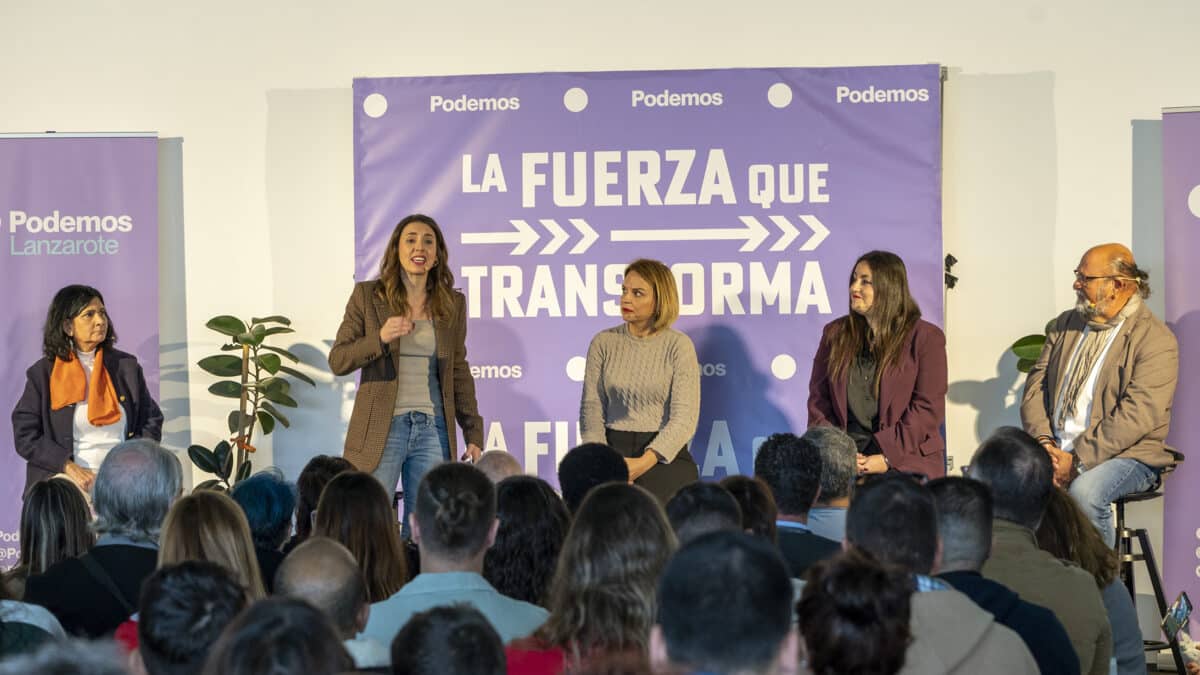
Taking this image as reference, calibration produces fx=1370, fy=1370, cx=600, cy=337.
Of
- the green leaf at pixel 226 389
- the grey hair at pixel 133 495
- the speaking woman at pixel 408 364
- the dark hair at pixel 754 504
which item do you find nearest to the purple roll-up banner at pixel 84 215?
the green leaf at pixel 226 389

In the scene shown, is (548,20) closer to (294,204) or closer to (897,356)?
(294,204)

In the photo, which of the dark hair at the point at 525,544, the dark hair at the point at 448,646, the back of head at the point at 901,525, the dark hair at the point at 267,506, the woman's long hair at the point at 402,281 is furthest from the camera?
the woman's long hair at the point at 402,281

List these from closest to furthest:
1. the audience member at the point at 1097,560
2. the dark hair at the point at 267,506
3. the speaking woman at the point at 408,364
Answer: the audience member at the point at 1097,560, the dark hair at the point at 267,506, the speaking woman at the point at 408,364

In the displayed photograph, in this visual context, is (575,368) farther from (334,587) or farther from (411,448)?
(334,587)

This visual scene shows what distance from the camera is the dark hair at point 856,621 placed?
1945 mm

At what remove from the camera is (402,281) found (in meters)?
5.52

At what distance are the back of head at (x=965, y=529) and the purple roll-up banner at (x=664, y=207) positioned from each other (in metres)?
3.55

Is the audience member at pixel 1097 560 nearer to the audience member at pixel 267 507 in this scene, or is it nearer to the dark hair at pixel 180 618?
the audience member at pixel 267 507

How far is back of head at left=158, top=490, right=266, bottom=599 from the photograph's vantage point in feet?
Result: 9.47

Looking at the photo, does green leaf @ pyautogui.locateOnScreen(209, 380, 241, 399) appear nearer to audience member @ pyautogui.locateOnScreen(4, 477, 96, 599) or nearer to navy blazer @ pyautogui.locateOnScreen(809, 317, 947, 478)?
navy blazer @ pyautogui.locateOnScreen(809, 317, 947, 478)

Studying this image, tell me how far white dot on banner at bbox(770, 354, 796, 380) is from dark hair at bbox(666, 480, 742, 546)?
3388 mm

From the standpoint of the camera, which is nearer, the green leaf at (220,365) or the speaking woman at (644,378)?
the speaking woman at (644,378)

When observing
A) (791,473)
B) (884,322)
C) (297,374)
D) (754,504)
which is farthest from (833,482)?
(297,374)

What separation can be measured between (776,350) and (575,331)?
0.95 metres
